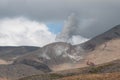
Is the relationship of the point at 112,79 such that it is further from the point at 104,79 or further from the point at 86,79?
the point at 86,79

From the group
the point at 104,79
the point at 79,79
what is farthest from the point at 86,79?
the point at 104,79

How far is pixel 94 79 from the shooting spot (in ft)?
568

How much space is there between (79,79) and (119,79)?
27585mm

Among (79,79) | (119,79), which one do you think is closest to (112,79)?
(119,79)

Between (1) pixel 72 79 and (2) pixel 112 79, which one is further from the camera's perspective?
(1) pixel 72 79

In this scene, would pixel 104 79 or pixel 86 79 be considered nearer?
pixel 104 79

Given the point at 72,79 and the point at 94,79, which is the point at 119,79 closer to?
the point at 94,79

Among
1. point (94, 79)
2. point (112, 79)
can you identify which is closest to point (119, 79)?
point (112, 79)

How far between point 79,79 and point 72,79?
3241 mm

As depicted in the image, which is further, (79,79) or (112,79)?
(79,79)

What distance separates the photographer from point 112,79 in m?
160

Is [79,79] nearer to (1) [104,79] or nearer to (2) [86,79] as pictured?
(2) [86,79]

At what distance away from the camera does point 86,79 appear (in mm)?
179500

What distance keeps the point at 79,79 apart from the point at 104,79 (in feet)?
74.5
